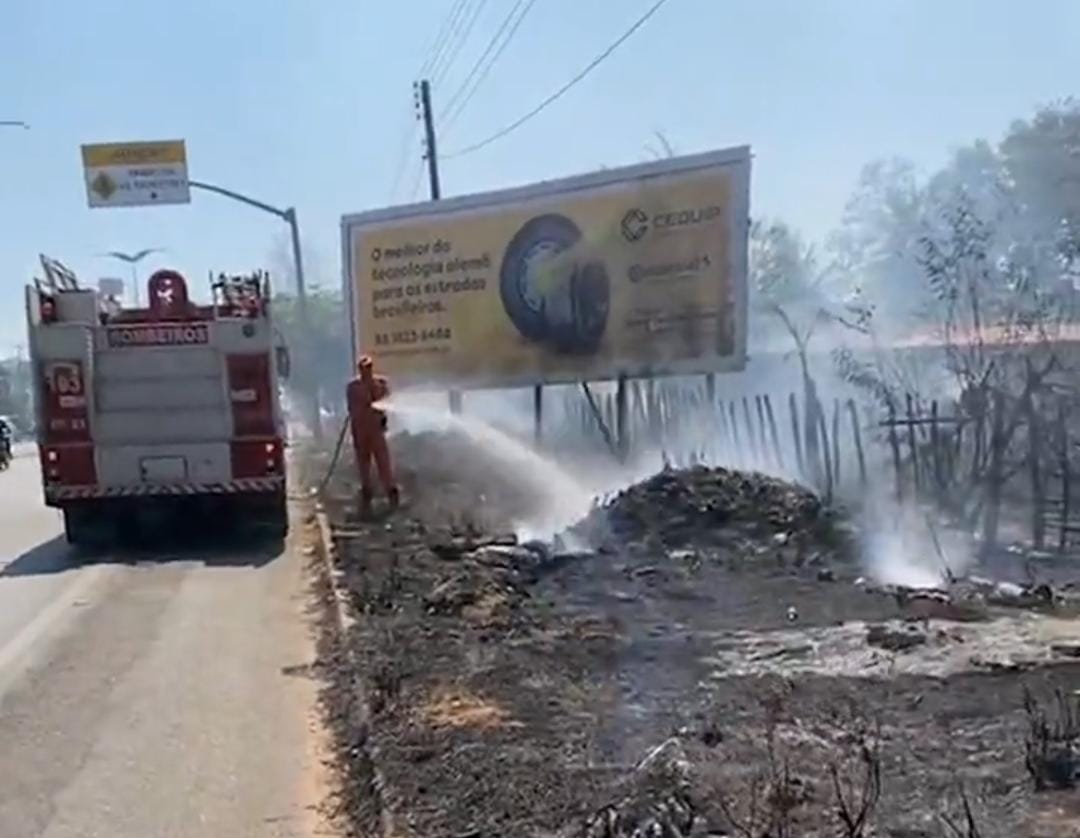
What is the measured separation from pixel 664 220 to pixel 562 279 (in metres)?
2.28

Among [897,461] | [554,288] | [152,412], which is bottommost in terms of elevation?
[897,461]

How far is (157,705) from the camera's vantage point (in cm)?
874

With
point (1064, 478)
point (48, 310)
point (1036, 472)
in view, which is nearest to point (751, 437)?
point (1036, 472)

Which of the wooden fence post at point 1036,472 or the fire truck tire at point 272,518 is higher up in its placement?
the wooden fence post at point 1036,472

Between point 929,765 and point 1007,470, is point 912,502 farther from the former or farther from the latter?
point 929,765

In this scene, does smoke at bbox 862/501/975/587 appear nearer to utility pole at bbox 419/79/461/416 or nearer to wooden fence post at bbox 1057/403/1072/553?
wooden fence post at bbox 1057/403/1072/553

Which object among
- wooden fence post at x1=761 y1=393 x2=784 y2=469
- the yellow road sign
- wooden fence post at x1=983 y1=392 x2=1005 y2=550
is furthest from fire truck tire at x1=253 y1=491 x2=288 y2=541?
the yellow road sign

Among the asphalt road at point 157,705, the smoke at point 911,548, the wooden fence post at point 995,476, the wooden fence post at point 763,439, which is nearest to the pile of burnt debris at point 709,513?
the smoke at point 911,548

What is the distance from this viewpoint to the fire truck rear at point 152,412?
16.6 meters

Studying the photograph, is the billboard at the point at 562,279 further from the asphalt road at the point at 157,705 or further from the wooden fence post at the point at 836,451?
the asphalt road at the point at 157,705

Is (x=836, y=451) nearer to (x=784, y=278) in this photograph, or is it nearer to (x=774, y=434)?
(x=774, y=434)

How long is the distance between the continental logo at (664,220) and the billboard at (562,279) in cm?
2

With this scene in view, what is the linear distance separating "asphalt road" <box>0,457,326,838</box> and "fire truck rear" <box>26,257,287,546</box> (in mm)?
1725

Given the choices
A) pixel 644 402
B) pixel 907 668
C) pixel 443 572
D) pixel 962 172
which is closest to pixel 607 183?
pixel 644 402
